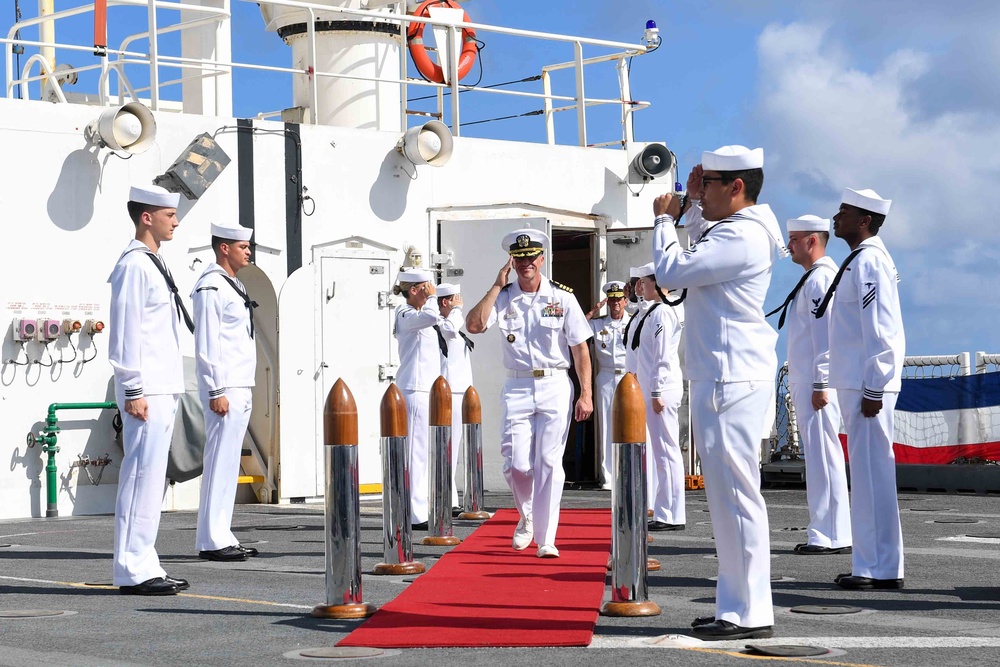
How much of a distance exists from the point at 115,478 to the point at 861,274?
956cm

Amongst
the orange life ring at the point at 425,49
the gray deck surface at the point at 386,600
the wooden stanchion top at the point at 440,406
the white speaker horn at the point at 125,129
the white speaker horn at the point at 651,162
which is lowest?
the gray deck surface at the point at 386,600

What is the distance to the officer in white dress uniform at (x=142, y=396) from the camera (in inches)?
316

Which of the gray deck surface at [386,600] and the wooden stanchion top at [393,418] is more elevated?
the wooden stanchion top at [393,418]

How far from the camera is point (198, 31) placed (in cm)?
1859

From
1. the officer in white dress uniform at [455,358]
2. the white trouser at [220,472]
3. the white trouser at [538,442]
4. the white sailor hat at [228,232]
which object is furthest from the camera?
the officer in white dress uniform at [455,358]

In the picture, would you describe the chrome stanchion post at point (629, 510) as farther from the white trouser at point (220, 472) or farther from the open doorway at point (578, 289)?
the open doorway at point (578, 289)

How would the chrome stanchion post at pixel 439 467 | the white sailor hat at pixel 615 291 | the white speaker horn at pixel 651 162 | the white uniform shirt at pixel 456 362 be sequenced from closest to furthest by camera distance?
the chrome stanchion post at pixel 439 467 < the white uniform shirt at pixel 456 362 < the white sailor hat at pixel 615 291 < the white speaker horn at pixel 651 162

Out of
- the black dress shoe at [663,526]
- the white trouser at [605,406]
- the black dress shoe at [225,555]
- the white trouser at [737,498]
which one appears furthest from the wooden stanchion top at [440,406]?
the white trouser at [737,498]

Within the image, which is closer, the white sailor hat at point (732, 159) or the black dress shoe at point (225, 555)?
the white sailor hat at point (732, 159)

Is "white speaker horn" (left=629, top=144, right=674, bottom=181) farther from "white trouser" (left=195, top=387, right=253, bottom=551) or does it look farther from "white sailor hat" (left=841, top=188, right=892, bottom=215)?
"white sailor hat" (left=841, top=188, right=892, bottom=215)

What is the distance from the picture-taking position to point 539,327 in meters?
9.48

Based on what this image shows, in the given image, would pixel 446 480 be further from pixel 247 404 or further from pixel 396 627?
pixel 396 627

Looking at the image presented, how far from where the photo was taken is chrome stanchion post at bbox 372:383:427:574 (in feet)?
27.0

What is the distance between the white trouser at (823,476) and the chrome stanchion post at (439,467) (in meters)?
2.67
